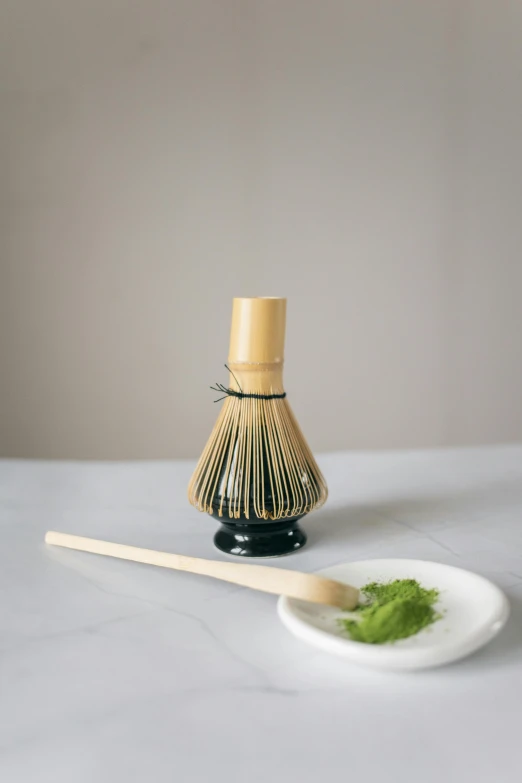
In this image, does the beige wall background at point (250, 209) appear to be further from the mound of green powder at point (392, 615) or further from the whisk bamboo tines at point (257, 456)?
the mound of green powder at point (392, 615)

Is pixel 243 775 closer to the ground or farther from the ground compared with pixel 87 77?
closer to the ground

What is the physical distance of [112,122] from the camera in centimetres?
227

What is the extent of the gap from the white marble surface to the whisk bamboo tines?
A: 0.04 metres

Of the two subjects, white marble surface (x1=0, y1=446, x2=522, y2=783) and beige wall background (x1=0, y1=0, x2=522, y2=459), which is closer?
white marble surface (x1=0, y1=446, x2=522, y2=783)

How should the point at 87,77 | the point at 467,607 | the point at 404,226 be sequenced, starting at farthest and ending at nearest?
the point at 404,226 < the point at 87,77 < the point at 467,607

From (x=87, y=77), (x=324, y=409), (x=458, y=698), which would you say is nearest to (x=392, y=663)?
(x=458, y=698)

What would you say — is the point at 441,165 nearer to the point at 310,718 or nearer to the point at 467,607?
the point at 467,607

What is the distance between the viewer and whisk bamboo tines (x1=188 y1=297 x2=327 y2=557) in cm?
73

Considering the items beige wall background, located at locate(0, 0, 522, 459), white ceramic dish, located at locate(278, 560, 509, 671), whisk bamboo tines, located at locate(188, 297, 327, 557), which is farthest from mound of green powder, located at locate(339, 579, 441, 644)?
beige wall background, located at locate(0, 0, 522, 459)

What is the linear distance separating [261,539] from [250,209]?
67.8 inches

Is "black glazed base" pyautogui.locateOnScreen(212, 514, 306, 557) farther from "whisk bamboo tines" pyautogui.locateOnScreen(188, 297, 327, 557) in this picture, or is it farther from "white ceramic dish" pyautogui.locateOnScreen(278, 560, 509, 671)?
"white ceramic dish" pyautogui.locateOnScreen(278, 560, 509, 671)

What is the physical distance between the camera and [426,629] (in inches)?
21.8

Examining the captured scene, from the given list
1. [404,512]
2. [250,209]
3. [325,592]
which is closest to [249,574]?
[325,592]

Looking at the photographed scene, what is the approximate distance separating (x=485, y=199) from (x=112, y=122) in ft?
3.70
